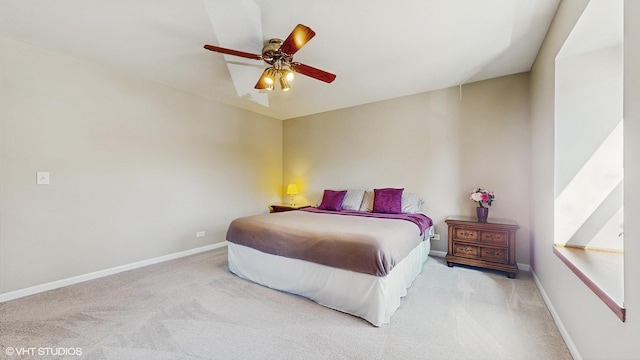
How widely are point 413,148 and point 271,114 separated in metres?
2.95

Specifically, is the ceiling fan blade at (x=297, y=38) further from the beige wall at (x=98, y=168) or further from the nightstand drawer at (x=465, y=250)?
the nightstand drawer at (x=465, y=250)

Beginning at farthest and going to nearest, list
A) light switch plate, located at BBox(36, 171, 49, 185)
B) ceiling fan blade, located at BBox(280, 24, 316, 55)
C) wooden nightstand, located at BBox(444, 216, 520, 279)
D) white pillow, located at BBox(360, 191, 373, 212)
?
white pillow, located at BBox(360, 191, 373, 212) < wooden nightstand, located at BBox(444, 216, 520, 279) < light switch plate, located at BBox(36, 171, 49, 185) < ceiling fan blade, located at BBox(280, 24, 316, 55)

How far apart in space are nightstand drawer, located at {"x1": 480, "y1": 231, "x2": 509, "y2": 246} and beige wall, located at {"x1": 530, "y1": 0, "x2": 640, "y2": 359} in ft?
0.99

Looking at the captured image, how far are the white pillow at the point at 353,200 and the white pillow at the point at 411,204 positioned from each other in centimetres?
71

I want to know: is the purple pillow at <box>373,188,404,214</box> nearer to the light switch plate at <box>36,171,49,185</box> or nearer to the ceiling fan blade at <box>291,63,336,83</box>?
the ceiling fan blade at <box>291,63,336,83</box>

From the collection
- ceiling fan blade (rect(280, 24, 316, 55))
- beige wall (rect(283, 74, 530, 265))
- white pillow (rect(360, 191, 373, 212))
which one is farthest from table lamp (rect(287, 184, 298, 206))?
ceiling fan blade (rect(280, 24, 316, 55))

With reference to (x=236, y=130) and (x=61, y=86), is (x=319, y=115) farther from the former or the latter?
(x=61, y=86)

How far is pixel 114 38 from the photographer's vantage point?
8.16 ft

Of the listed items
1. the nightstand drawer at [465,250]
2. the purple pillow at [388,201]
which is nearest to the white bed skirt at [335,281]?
the nightstand drawer at [465,250]

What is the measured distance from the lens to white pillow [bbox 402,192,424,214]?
376cm

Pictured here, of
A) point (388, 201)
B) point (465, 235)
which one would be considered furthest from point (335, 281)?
point (465, 235)

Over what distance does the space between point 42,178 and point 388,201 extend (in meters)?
Result: 4.21

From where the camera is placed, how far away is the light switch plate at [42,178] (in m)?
2.67

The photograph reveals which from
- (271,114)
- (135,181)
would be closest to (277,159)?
(271,114)
